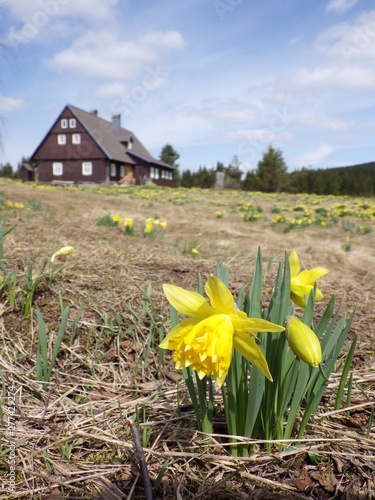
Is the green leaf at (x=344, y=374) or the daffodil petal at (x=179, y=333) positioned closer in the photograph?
the daffodil petal at (x=179, y=333)

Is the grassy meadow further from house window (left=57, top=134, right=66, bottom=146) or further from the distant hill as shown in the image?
the distant hill

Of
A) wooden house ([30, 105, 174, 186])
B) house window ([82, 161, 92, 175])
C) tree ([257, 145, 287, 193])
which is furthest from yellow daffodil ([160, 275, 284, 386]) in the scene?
tree ([257, 145, 287, 193])

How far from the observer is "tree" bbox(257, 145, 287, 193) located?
125ft

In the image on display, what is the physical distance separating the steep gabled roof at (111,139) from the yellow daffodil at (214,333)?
28.2 metres

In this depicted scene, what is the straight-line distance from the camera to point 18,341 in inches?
65.3

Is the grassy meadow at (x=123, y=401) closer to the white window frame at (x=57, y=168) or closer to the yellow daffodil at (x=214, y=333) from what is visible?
the yellow daffodil at (x=214, y=333)

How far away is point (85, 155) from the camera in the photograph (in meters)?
28.8

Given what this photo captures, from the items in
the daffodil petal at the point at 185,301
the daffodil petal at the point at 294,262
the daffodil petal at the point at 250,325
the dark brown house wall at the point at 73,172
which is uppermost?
the dark brown house wall at the point at 73,172

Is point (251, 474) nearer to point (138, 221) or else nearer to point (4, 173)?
point (138, 221)

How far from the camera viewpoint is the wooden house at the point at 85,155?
28.4 metres

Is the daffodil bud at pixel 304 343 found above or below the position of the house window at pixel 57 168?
below

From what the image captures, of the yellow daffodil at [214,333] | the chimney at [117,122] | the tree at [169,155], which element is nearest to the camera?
the yellow daffodil at [214,333]

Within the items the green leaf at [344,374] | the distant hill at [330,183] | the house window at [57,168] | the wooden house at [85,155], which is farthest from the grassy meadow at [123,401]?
the distant hill at [330,183]

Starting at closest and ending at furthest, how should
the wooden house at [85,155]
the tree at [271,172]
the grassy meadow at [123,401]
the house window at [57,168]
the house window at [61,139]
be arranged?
the grassy meadow at [123,401] → the wooden house at [85,155] → the house window at [61,139] → the house window at [57,168] → the tree at [271,172]
